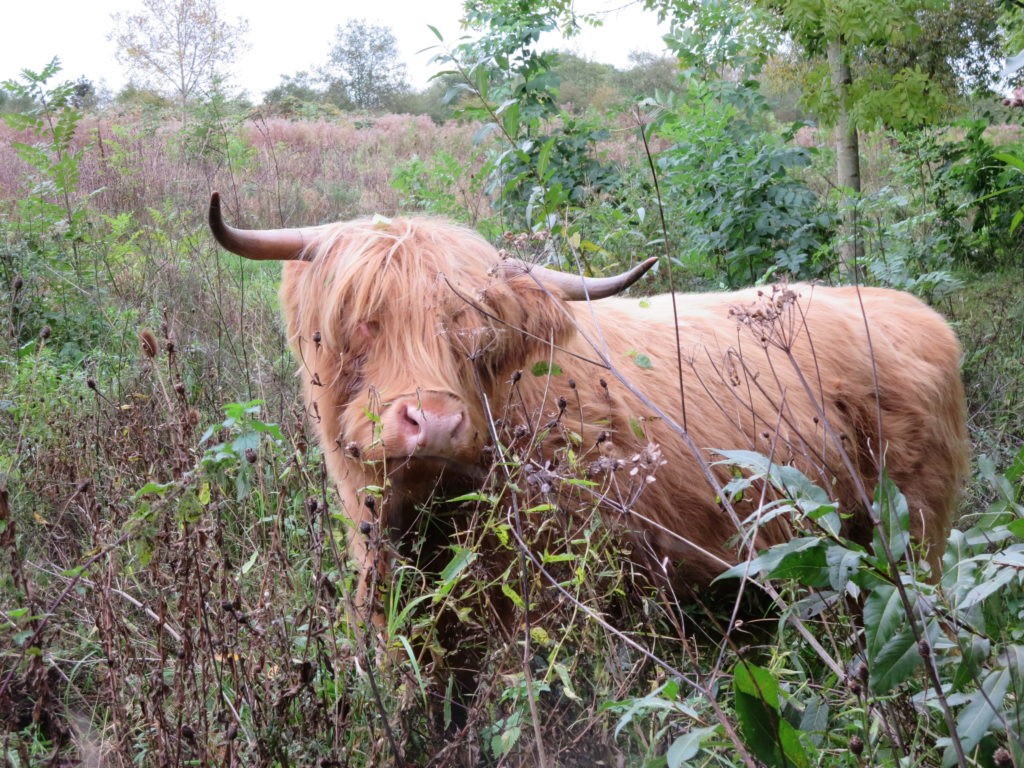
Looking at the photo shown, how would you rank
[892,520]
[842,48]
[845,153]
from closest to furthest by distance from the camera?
1. [892,520]
2. [842,48]
3. [845,153]

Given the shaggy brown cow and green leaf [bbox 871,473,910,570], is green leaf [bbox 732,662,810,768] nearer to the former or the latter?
green leaf [bbox 871,473,910,570]

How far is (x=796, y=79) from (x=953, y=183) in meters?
2.43

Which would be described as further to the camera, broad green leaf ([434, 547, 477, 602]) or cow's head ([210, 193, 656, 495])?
cow's head ([210, 193, 656, 495])

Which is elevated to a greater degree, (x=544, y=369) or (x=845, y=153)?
(x=845, y=153)

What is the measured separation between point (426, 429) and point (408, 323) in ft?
1.67

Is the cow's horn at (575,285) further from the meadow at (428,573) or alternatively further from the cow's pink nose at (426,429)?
the cow's pink nose at (426,429)

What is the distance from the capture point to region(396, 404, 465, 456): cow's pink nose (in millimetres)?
2496

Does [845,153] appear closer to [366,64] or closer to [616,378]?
[616,378]

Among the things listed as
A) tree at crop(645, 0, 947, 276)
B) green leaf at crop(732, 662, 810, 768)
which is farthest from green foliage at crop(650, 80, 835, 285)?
green leaf at crop(732, 662, 810, 768)

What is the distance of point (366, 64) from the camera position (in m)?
36.8

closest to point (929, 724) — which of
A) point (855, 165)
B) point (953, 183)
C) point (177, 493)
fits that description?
point (177, 493)

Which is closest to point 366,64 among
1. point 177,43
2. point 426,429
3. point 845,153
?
point 177,43

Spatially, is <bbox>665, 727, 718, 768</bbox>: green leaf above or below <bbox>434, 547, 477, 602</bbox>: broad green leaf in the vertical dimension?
below

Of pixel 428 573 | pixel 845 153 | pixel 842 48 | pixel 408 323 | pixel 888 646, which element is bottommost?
pixel 428 573
